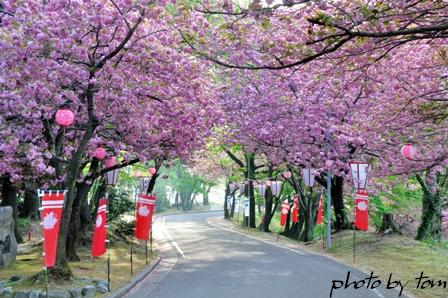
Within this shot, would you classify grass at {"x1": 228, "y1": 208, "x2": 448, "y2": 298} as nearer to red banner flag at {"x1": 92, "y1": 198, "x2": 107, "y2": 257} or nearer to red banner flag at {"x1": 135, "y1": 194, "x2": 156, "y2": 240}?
red banner flag at {"x1": 135, "y1": 194, "x2": 156, "y2": 240}

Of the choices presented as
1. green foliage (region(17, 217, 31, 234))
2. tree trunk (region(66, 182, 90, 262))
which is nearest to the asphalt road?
tree trunk (region(66, 182, 90, 262))

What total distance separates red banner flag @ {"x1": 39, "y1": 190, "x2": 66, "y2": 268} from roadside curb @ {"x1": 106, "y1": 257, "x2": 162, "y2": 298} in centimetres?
176

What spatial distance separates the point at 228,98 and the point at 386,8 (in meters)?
15.6

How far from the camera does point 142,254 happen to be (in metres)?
18.8

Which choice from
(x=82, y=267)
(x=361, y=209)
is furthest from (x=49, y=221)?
(x=361, y=209)

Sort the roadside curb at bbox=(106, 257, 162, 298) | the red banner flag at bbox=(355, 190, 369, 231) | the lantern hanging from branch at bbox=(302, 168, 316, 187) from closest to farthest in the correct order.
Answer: the roadside curb at bbox=(106, 257, 162, 298) → the red banner flag at bbox=(355, 190, 369, 231) → the lantern hanging from branch at bbox=(302, 168, 316, 187)

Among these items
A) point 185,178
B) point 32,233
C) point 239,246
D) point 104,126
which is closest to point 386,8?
point 104,126

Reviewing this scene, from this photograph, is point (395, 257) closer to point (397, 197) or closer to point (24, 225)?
point (397, 197)

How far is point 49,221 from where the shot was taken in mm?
9445

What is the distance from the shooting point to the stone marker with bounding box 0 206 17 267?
1431 cm

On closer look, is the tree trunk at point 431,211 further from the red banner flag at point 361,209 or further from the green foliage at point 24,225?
the green foliage at point 24,225

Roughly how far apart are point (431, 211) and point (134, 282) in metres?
14.2

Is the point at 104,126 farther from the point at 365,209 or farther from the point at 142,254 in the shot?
the point at 365,209

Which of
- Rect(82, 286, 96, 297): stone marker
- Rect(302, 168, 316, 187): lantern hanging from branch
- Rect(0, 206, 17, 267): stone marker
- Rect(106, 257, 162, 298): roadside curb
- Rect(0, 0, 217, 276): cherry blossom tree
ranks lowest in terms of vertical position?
Rect(106, 257, 162, 298): roadside curb
